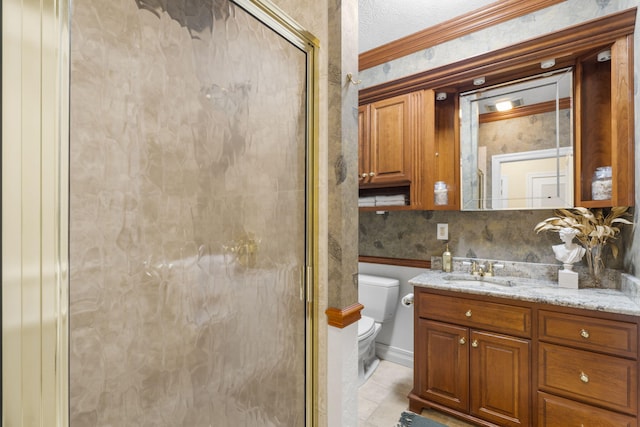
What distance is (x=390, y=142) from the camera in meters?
2.26

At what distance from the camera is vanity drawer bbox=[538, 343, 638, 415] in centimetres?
133

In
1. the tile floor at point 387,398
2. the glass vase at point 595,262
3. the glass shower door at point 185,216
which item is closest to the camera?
the glass shower door at point 185,216

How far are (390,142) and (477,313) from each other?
130cm

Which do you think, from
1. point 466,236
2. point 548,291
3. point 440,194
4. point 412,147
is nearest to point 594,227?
point 548,291

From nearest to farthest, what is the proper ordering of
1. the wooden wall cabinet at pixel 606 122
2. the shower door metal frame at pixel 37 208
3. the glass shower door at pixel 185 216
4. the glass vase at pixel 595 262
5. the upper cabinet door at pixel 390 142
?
the shower door metal frame at pixel 37 208 < the glass shower door at pixel 185 216 < the wooden wall cabinet at pixel 606 122 < the glass vase at pixel 595 262 < the upper cabinet door at pixel 390 142

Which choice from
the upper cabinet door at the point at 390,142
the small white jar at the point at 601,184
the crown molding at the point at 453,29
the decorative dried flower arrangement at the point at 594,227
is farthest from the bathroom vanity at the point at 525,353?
the crown molding at the point at 453,29

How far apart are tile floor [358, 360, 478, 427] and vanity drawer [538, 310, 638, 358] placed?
789 millimetres

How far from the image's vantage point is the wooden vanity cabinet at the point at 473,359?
1594 millimetres

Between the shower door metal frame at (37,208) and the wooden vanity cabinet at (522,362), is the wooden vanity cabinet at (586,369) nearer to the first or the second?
the wooden vanity cabinet at (522,362)

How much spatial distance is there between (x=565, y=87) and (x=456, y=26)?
2.72 feet

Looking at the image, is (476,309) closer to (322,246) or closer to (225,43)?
(322,246)

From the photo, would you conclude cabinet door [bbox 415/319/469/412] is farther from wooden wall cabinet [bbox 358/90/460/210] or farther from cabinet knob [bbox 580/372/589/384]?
wooden wall cabinet [bbox 358/90/460/210]

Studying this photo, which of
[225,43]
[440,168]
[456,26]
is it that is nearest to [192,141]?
[225,43]

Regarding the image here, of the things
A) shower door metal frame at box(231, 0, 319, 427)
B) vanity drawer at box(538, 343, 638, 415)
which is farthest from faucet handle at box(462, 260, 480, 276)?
shower door metal frame at box(231, 0, 319, 427)
